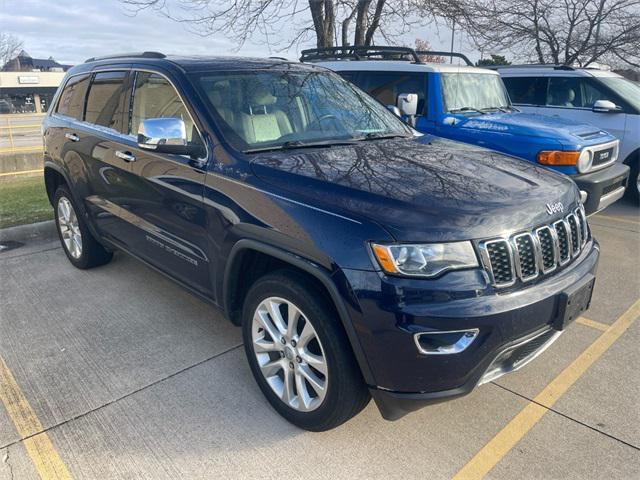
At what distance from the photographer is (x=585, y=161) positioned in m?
5.52

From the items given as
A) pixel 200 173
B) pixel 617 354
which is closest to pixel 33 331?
pixel 200 173

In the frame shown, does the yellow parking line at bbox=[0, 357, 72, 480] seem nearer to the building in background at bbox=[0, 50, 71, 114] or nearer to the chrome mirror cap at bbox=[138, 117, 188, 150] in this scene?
the chrome mirror cap at bbox=[138, 117, 188, 150]

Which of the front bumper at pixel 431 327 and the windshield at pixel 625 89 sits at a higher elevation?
the windshield at pixel 625 89

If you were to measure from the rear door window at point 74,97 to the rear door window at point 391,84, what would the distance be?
351 cm

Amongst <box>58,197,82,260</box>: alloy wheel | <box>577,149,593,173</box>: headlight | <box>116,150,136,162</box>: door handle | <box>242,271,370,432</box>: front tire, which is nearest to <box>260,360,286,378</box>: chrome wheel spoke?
<box>242,271,370,432</box>: front tire

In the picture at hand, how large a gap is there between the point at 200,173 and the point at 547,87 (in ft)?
23.2

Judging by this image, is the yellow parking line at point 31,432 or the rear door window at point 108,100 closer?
the yellow parking line at point 31,432

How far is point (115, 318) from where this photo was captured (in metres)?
4.02

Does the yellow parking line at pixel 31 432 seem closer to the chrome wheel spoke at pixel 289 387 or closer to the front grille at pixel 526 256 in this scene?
the chrome wheel spoke at pixel 289 387

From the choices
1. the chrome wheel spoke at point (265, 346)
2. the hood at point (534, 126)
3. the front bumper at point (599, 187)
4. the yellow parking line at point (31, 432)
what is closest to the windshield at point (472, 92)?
the hood at point (534, 126)

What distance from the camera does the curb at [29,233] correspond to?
5941mm

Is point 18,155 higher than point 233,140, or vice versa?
point 233,140

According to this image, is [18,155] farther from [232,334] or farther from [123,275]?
[232,334]

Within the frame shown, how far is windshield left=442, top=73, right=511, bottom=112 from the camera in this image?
6.48 meters
